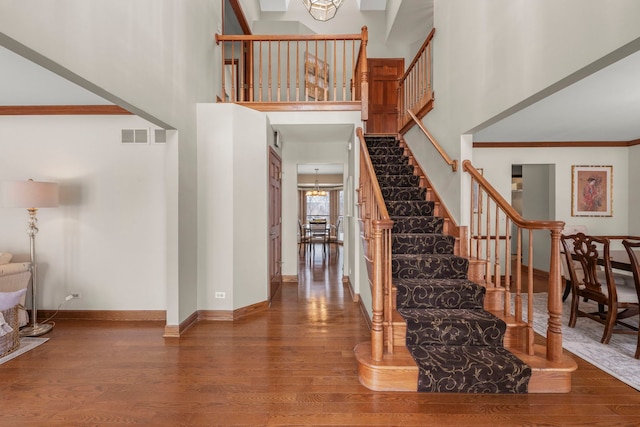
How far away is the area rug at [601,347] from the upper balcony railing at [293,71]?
3.55m

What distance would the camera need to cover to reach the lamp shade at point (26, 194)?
10.3ft

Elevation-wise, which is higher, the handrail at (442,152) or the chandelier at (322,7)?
the chandelier at (322,7)

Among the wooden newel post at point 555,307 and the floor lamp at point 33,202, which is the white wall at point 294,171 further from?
the wooden newel post at point 555,307

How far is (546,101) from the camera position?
124 inches

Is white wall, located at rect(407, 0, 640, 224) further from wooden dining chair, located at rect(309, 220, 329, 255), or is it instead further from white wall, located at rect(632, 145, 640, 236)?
wooden dining chair, located at rect(309, 220, 329, 255)

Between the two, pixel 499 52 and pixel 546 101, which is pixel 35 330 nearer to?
pixel 499 52

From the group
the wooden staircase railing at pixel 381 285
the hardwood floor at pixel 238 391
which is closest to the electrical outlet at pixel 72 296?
the hardwood floor at pixel 238 391

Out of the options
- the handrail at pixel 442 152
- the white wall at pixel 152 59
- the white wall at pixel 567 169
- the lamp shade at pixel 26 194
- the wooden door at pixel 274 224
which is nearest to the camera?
the white wall at pixel 152 59

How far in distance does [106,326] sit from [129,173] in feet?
6.05

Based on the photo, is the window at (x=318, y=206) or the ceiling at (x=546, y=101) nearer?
the ceiling at (x=546, y=101)

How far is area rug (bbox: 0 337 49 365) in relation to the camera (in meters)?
2.80

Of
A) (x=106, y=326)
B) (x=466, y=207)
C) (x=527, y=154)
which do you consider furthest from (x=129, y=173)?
(x=527, y=154)


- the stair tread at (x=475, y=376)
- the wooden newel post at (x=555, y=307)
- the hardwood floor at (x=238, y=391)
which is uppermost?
the wooden newel post at (x=555, y=307)

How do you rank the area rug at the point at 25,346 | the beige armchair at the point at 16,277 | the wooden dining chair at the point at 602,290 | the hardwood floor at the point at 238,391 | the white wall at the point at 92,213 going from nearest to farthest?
the hardwood floor at the point at 238,391, the area rug at the point at 25,346, the wooden dining chair at the point at 602,290, the beige armchair at the point at 16,277, the white wall at the point at 92,213
